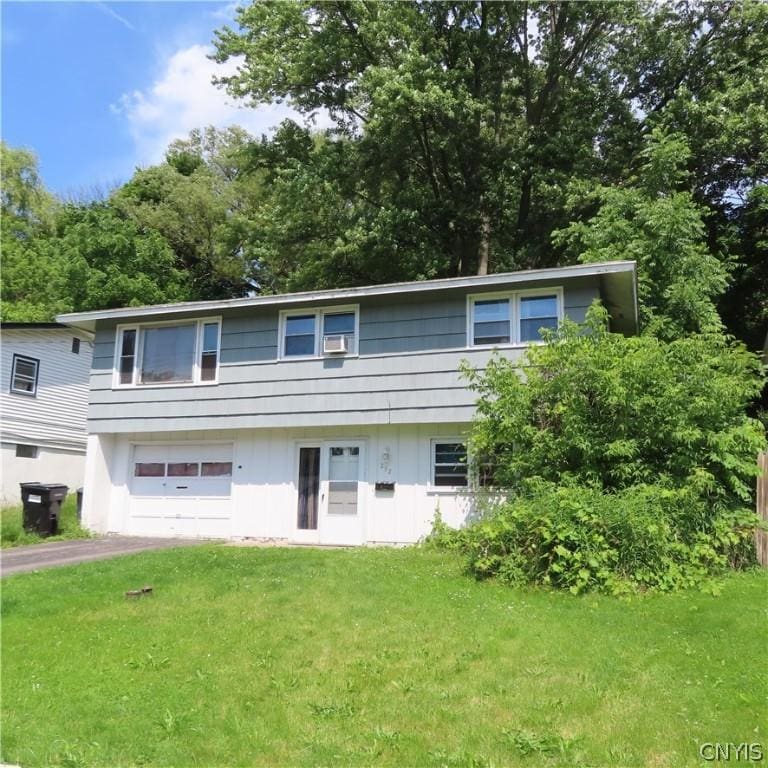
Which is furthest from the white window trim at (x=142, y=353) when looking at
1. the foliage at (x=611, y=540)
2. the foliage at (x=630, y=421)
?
the foliage at (x=611, y=540)

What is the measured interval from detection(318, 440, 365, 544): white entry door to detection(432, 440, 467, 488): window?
1.42m

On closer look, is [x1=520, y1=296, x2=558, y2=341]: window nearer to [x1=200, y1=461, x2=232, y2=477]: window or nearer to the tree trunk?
[x1=200, y1=461, x2=232, y2=477]: window

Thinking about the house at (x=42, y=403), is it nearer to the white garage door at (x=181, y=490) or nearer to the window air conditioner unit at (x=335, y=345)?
the white garage door at (x=181, y=490)

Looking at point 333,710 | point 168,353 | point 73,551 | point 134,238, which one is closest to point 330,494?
point 73,551

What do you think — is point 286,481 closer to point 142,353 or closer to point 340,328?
point 340,328

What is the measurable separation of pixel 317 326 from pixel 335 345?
0.72 m

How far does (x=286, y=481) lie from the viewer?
1334 cm

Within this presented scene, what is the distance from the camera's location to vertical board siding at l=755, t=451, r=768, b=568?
880cm

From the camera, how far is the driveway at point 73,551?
1035 cm

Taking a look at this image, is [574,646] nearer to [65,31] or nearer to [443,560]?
[443,560]

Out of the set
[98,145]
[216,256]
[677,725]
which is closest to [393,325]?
[98,145]

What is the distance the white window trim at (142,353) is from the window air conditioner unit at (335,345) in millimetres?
2466

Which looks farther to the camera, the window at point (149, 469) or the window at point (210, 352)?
the window at point (149, 469)

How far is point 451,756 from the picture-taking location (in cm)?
392
